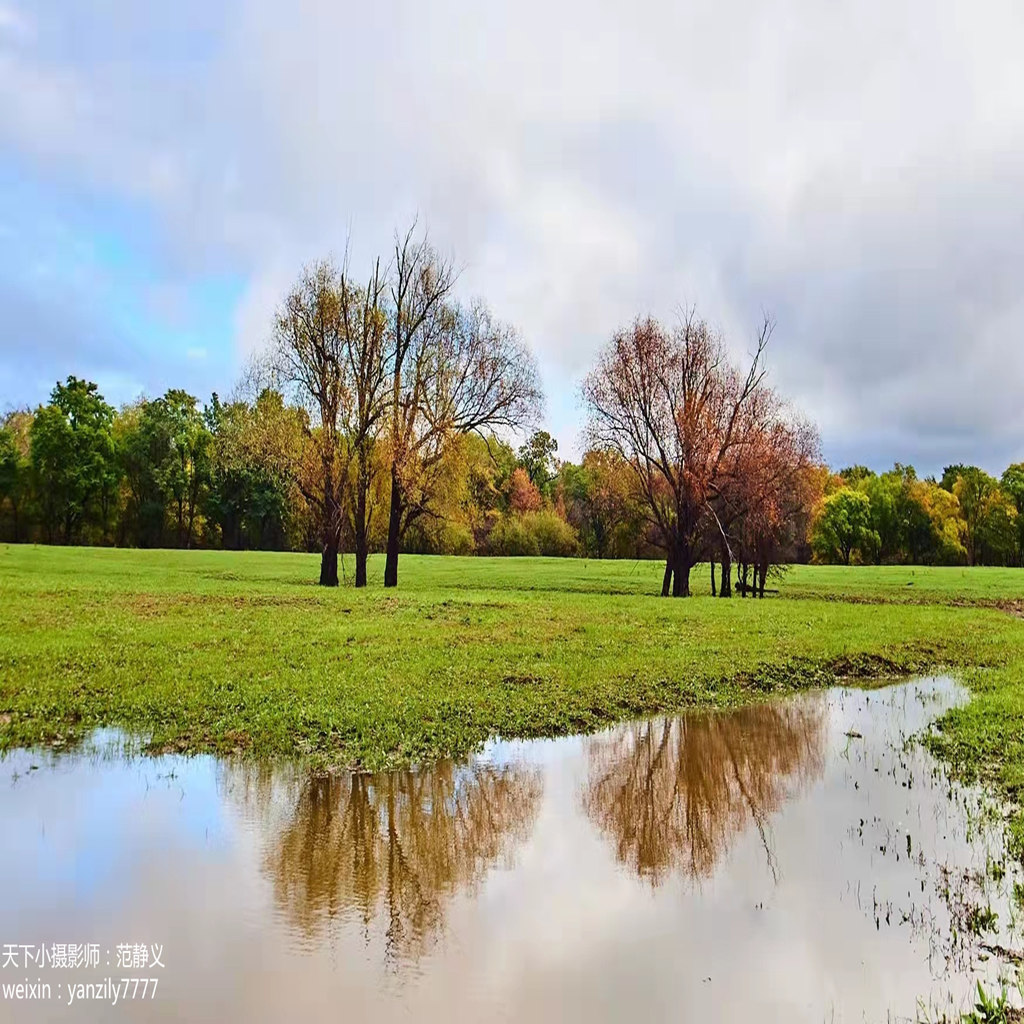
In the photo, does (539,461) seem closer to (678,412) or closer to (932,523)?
(932,523)

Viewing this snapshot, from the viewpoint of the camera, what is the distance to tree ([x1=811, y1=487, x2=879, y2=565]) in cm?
8712

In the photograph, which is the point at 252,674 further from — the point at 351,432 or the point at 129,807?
the point at 351,432

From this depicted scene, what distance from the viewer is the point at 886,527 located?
95875 millimetres

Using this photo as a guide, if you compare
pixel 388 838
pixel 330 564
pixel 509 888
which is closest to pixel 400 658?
pixel 388 838

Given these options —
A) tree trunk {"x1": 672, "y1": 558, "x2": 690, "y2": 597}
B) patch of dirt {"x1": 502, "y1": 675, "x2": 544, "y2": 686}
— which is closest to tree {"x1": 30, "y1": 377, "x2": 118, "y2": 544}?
tree trunk {"x1": 672, "y1": 558, "x2": 690, "y2": 597}

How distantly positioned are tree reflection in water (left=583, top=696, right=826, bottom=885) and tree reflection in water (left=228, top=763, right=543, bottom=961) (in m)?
1.07

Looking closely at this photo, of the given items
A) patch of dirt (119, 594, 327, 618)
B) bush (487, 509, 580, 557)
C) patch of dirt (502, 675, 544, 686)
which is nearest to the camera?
patch of dirt (502, 675, 544, 686)

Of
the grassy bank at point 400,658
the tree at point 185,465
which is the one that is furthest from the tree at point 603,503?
the tree at point 185,465

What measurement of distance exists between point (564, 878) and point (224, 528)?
3201 inches

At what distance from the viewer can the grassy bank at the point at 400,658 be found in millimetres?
11102

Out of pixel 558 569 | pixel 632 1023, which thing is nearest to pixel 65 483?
pixel 558 569

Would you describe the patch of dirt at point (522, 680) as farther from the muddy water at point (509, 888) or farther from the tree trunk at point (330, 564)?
the tree trunk at point (330, 564)

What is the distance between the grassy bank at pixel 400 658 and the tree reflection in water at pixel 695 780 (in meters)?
1.15

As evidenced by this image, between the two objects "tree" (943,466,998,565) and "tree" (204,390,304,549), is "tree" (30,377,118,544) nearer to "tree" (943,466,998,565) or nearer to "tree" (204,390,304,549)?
"tree" (204,390,304,549)
